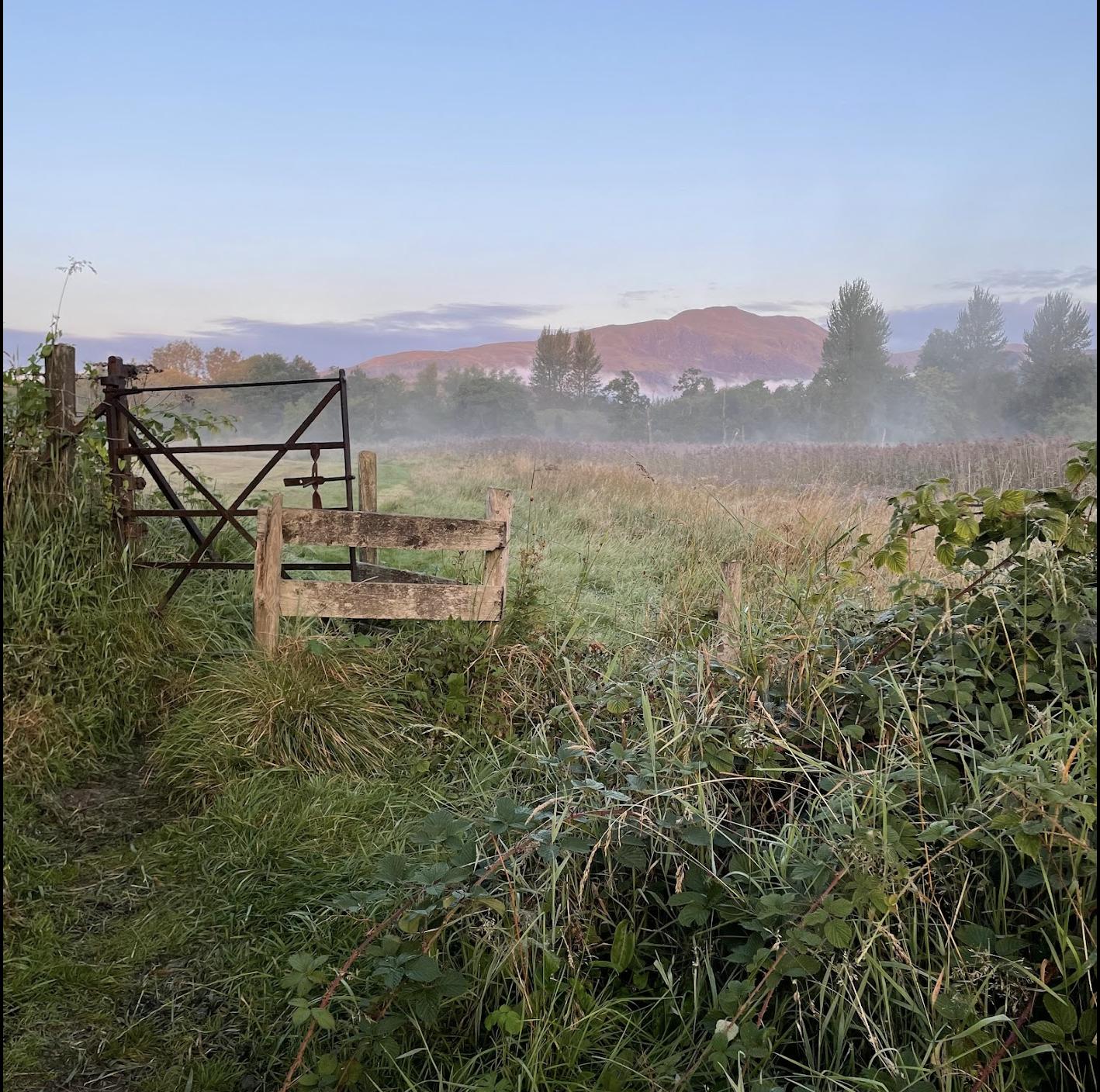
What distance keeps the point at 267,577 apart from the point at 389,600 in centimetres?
82

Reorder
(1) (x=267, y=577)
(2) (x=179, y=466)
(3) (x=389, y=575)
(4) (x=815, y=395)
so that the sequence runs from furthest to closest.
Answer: (4) (x=815, y=395)
(3) (x=389, y=575)
(2) (x=179, y=466)
(1) (x=267, y=577)

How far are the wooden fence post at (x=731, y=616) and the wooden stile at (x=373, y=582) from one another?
5.68 feet

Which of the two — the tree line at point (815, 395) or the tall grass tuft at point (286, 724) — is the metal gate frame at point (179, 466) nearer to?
the tall grass tuft at point (286, 724)

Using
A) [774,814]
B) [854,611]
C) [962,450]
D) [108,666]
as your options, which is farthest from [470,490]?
[774,814]

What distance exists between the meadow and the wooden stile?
0.40 metres

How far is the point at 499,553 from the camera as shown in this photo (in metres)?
6.14

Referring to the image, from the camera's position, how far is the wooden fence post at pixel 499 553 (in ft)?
19.9

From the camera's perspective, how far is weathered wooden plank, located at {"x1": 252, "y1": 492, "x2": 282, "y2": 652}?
5812 mm

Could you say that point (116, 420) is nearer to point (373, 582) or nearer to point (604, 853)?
point (373, 582)

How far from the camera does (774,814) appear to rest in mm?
3010

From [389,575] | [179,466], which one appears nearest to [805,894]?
[389,575]

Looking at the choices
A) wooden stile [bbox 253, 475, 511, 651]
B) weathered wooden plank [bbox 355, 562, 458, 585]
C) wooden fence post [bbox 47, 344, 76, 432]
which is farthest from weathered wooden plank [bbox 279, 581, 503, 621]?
wooden fence post [bbox 47, 344, 76, 432]

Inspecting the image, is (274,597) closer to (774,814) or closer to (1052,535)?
(774,814)

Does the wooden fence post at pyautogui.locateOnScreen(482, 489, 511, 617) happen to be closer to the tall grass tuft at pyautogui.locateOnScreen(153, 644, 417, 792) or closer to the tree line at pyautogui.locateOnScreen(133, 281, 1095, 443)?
the tall grass tuft at pyautogui.locateOnScreen(153, 644, 417, 792)
